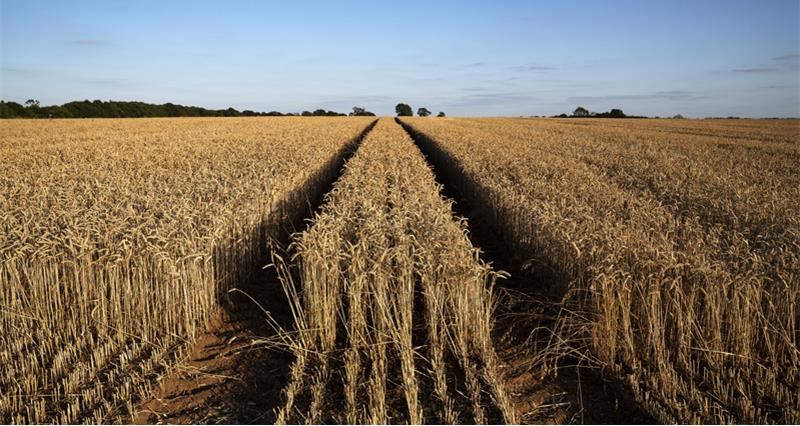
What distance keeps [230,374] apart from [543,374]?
2.87m

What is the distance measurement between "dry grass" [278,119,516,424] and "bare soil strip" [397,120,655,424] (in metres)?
Result: 0.30

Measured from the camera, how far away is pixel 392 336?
5199 millimetres

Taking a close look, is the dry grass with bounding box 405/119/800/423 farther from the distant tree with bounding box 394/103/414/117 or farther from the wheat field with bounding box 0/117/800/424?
the distant tree with bounding box 394/103/414/117

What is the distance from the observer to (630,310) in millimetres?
5383

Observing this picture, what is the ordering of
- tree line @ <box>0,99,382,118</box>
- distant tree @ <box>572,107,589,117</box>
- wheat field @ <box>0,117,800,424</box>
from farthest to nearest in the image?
distant tree @ <box>572,107,589,117</box>, tree line @ <box>0,99,382,118</box>, wheat field @ <box>0,117,800,424</box>

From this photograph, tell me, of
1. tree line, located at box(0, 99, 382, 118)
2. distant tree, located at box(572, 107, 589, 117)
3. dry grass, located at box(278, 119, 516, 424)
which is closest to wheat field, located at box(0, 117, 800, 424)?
dry grass, located at box(278, 119, 516, 424)

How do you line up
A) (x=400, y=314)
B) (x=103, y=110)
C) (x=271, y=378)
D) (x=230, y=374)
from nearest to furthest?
(x=271, y=378) < (x=230, y=374) < (x=400, y=314) < (x=103, y=110)

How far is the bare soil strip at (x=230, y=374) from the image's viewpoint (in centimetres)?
444

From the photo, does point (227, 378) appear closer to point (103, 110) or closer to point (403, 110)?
point (103, 110)

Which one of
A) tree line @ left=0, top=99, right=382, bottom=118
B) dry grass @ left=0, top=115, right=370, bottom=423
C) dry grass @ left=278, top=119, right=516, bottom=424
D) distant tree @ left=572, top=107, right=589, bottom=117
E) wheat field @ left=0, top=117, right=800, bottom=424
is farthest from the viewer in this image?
distant tree @ left=572, top=107, right=589, bottom=117

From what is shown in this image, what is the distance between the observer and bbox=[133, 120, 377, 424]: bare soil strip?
175 inches

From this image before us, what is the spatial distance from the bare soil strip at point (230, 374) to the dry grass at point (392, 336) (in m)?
0.30

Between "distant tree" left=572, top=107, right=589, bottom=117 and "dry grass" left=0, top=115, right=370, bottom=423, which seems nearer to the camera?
"dry grass" left=0, top=115, right=370, bottom=423

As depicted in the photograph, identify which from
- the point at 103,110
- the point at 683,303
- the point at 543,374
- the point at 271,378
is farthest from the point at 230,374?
the point at 103,110
